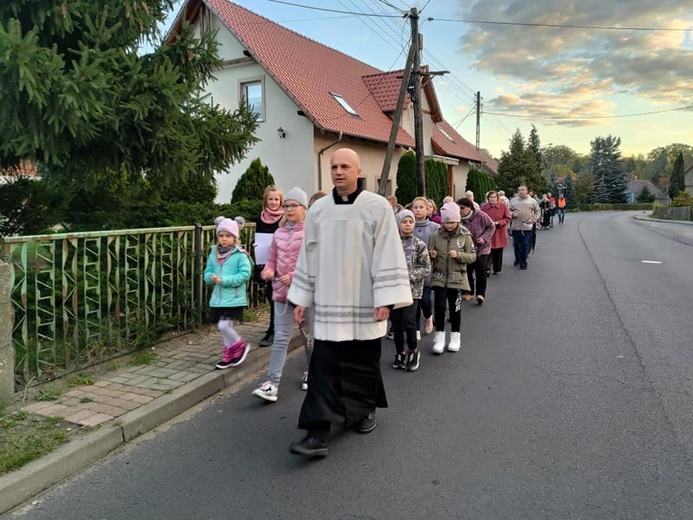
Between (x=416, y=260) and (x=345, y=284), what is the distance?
217cm

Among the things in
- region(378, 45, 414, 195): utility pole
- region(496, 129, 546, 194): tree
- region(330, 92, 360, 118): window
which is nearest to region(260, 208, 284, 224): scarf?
region(378, 45, 414, 195): utility pole

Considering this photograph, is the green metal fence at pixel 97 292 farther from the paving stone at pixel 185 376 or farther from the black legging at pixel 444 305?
the black legging at pixel 444 305

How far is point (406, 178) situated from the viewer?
72.0ft

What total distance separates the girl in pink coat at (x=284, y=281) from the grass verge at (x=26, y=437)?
58.8 inches

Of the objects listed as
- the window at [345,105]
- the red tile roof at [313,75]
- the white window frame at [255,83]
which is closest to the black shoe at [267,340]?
the red tile roof at [313,75]

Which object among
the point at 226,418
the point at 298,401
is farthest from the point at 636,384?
the point at 226,418

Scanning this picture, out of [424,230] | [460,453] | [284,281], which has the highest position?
[424,230]

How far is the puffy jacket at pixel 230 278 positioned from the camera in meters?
4.96

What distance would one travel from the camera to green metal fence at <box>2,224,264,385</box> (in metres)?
4.36

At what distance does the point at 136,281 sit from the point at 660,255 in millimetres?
15029

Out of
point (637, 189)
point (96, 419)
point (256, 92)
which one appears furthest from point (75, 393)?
point (637, 189)

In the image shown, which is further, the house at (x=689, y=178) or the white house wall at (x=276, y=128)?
the house at (x=689, y=178)

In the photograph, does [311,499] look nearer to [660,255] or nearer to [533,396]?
[533,396]

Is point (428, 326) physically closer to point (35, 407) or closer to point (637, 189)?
point (35, 407)
